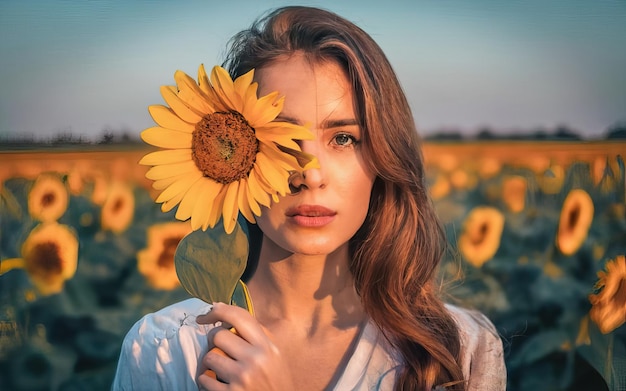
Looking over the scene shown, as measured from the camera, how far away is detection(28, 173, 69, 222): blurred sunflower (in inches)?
77.2

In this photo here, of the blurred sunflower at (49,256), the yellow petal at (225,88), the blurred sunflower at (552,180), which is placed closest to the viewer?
the yellow petal at (225,88)

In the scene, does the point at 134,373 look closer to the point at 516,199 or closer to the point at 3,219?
the point at 3,219

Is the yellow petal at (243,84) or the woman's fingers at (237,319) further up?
the yellow petal at (243,84)

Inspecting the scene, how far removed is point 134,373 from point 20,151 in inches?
28.1

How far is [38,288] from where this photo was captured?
6.48 feet

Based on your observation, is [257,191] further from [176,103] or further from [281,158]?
[176,103]

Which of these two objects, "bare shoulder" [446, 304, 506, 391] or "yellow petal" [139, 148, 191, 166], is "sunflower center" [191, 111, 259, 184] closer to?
"yellow petal" [139, 148, 191, 166]

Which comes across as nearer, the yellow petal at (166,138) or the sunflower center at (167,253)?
the yellow petal at (166,138)

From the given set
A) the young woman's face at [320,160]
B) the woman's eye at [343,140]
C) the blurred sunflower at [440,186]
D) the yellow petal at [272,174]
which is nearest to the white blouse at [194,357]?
the young woman's face at [320,160]

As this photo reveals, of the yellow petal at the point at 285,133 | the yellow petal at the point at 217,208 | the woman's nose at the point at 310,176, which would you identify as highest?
the yellow petal at the point at 285,133

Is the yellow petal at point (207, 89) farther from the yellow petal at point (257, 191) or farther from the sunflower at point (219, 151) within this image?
the yellow petal at point (257, 191)

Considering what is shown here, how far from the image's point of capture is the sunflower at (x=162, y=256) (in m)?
1.99

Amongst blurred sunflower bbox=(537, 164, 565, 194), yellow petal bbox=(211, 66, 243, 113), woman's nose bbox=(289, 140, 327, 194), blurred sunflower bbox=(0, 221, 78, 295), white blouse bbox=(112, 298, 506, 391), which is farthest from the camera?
blurred sunflower bbox=(537, 164, 565, 194)

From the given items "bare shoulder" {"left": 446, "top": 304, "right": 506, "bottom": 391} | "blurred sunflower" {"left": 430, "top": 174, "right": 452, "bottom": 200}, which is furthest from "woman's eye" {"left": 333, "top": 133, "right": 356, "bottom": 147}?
"blurred sunflower" {"left": 430, "top": 174, "right": 452, "bottom": 200}
